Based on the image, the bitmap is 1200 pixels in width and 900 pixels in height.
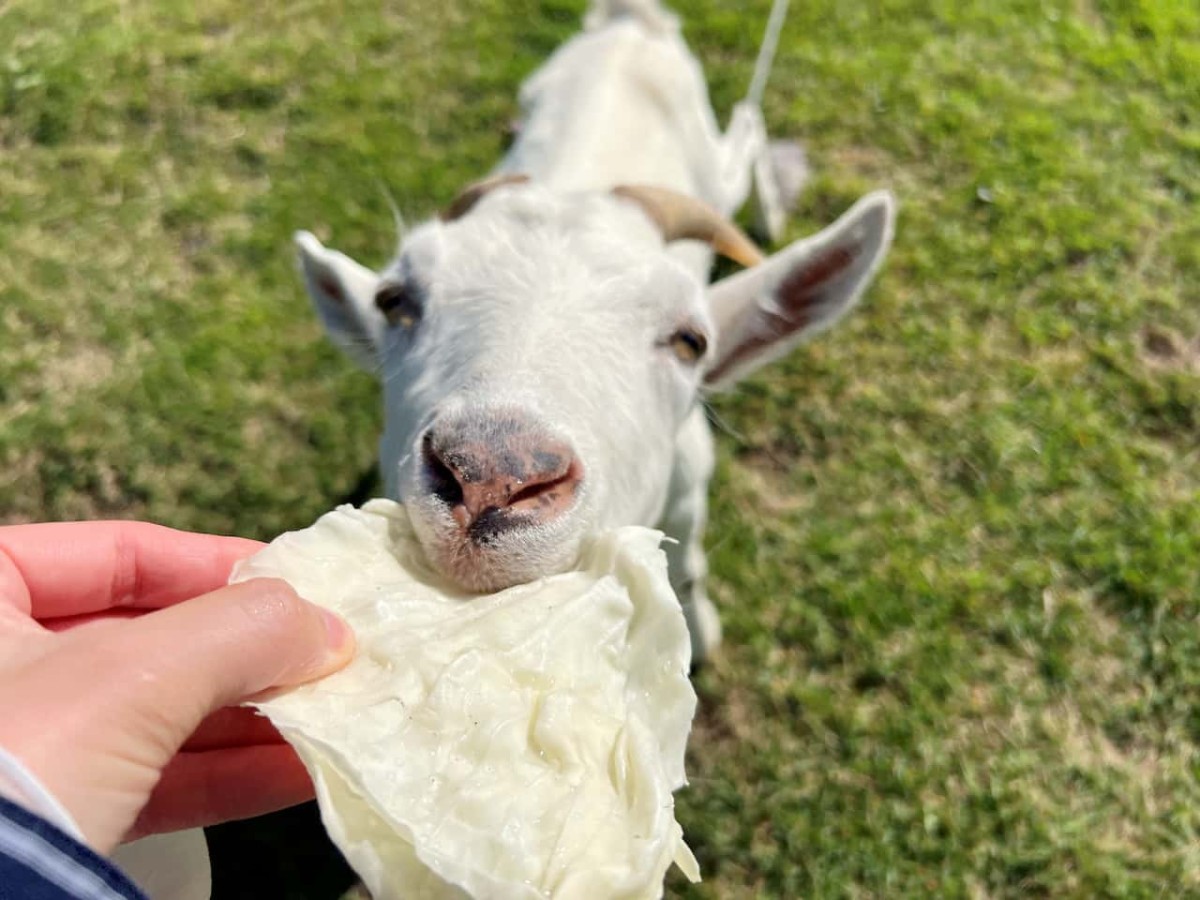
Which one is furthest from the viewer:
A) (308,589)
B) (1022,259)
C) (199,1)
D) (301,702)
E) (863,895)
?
(199,1)

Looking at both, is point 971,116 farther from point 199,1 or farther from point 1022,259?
point 199,1

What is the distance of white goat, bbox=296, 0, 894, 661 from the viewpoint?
2.04 metres

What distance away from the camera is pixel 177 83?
710 cm

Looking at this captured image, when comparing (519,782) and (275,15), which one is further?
(275,15)

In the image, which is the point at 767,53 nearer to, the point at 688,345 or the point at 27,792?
the point at 688,345

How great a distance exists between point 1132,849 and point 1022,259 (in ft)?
11.8

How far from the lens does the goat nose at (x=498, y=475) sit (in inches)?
78.2

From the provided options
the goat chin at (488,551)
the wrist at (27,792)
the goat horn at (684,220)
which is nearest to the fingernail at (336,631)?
the goat chin at (488,551)

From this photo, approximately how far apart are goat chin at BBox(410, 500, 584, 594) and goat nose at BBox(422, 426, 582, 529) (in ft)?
0.09

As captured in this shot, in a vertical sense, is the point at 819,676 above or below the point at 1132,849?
above

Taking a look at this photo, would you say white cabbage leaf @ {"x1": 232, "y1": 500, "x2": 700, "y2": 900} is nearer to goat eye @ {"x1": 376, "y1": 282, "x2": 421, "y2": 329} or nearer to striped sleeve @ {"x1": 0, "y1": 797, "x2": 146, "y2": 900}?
striped sleeve @ {"x1": 0, "y1": 797, "x2": 146, "y2": 900}

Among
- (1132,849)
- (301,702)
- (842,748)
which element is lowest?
(1132,849)

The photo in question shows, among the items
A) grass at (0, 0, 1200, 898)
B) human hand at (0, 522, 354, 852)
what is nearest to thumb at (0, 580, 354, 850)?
human hand at (0, 522, 354, 852)

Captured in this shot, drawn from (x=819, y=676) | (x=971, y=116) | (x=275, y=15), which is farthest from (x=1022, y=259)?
(x=275, y=15)
